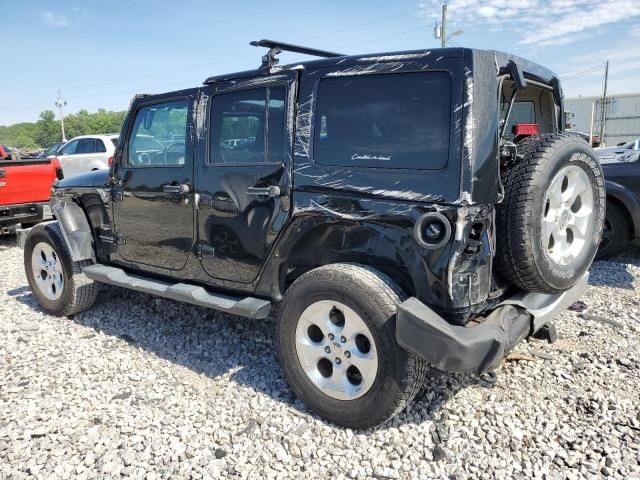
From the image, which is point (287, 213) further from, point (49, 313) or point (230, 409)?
point (49, 313)

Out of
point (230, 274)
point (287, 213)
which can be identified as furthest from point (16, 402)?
point (287, 213)

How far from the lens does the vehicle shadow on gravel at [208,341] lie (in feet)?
10.1

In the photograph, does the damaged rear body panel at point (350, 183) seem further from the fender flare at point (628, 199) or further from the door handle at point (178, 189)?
the fender flare at point (628, 199)

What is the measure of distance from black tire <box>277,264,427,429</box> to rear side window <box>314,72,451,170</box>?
0.63 metres

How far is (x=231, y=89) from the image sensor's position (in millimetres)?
3316

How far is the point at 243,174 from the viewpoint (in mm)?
3180

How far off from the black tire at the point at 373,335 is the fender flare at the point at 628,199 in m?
4.46

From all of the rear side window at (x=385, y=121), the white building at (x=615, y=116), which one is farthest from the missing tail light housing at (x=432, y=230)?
the white building at (x=615, y=116)

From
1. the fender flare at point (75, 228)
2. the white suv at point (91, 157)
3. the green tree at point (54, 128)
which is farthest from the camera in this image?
the green tree at point (54, 128)

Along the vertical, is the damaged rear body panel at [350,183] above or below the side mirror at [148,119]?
below

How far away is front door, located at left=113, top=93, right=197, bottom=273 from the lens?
11.7 ft

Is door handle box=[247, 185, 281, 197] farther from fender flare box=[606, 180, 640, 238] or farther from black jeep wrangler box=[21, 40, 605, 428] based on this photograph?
fender flare box=[606, 180, 640, 238]

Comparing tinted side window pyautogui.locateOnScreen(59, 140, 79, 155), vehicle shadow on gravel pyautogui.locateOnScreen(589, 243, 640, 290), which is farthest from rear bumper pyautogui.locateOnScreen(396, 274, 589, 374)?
tinted side window pyautogui.locateOnScreen(59, 140, 79, 155)

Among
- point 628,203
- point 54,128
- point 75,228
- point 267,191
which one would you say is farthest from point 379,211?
point 54,128
